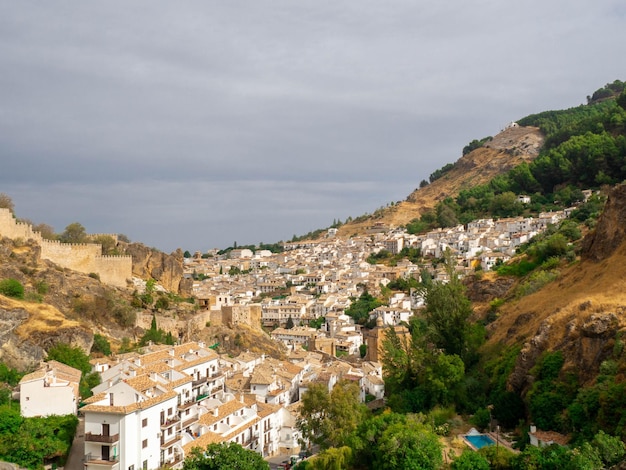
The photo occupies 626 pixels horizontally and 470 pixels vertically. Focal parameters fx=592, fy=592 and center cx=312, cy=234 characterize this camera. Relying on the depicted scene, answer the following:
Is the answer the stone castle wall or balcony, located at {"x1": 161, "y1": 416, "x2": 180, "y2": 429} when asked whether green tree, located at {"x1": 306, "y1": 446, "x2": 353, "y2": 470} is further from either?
the stone castle wall

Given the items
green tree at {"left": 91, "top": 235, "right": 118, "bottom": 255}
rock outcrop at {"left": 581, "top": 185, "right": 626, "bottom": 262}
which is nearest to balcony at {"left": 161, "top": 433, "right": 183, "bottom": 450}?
rock outcrop at {"left": 581, "top": 185, "right": 626, "bottom": 262}

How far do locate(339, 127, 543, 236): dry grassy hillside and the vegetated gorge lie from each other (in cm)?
6823

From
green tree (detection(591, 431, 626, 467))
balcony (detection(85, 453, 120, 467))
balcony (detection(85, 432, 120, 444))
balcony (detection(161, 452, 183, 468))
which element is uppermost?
green tree (detection(591, 431, 626, 467))

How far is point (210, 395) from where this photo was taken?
87.6 feet

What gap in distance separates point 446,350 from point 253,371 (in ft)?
39.6

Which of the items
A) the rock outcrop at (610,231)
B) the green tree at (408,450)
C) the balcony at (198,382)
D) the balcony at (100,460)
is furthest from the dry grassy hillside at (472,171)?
the green tree at (408,450)

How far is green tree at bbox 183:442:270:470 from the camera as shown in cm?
1719

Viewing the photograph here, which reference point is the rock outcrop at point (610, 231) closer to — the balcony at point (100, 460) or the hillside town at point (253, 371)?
the hillside town at point (253, 371)

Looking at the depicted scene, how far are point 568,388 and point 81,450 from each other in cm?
1628

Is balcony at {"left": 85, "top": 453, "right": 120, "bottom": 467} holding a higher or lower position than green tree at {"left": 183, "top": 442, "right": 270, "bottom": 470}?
lower

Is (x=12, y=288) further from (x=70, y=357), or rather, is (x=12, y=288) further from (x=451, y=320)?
(x=451, y=320)

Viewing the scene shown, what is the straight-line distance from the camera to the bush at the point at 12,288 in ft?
102

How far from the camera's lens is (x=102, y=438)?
1858 centimetres

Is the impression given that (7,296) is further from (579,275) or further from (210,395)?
(579,275)
